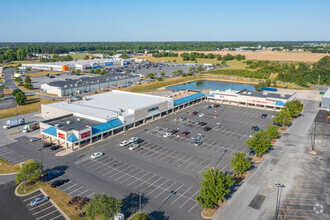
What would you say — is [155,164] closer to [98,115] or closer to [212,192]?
[212,192]

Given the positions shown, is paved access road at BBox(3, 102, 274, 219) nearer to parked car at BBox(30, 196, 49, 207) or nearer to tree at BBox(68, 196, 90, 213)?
tree at BBox(68, 196, 90, 213)

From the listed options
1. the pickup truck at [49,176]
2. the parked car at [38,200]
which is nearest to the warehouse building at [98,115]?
the pickup truck at [49,176]

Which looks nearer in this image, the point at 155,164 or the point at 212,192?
the point at 212,192

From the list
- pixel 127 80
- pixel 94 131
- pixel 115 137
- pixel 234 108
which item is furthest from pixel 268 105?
pixel 127 80

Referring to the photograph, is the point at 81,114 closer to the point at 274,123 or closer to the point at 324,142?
the point at 274,123

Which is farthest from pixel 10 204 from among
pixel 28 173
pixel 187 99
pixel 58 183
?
pixel 187 99

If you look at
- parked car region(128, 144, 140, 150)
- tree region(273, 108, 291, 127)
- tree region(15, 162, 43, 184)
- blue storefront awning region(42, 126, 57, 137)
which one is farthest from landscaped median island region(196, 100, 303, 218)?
blue storefront awning region(42, 126, 57, 137)
